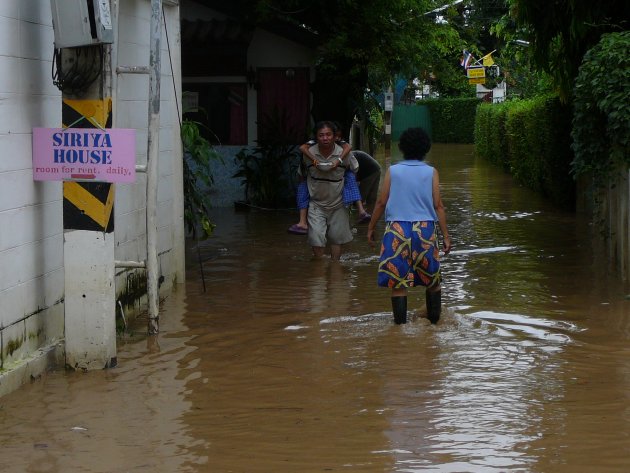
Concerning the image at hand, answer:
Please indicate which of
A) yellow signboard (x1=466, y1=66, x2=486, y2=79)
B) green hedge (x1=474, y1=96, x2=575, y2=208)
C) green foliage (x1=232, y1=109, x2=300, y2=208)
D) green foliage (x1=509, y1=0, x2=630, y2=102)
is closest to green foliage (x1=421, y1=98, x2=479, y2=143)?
yellow signboard (x1=466, y1=66, x2=486, y2=79)

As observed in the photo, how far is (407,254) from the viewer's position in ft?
28.4

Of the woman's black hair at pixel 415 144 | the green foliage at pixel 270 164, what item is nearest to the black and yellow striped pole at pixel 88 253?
the woman's black hair at pixel 415 144

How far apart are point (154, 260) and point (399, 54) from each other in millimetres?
9989

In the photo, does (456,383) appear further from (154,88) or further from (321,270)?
(321,270)

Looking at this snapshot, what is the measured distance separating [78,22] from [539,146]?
1438 cm

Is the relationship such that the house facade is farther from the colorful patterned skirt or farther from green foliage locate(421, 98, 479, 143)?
green foliage locate(421, 98, 479, 143)

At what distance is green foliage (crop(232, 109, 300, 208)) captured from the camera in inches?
731

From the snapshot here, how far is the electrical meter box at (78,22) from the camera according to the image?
705 centimetres

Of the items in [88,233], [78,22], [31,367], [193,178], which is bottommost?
[31,367]

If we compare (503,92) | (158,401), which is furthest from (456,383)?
(503,92)

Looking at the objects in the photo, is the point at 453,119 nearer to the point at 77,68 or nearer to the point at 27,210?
the point at 77,68

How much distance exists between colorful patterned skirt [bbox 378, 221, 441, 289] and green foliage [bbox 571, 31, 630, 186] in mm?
2356

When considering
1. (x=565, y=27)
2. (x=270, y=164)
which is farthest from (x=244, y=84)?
(x=565, y=27)

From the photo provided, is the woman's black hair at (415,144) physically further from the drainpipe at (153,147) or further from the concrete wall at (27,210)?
the concrete wall at (27,210)
